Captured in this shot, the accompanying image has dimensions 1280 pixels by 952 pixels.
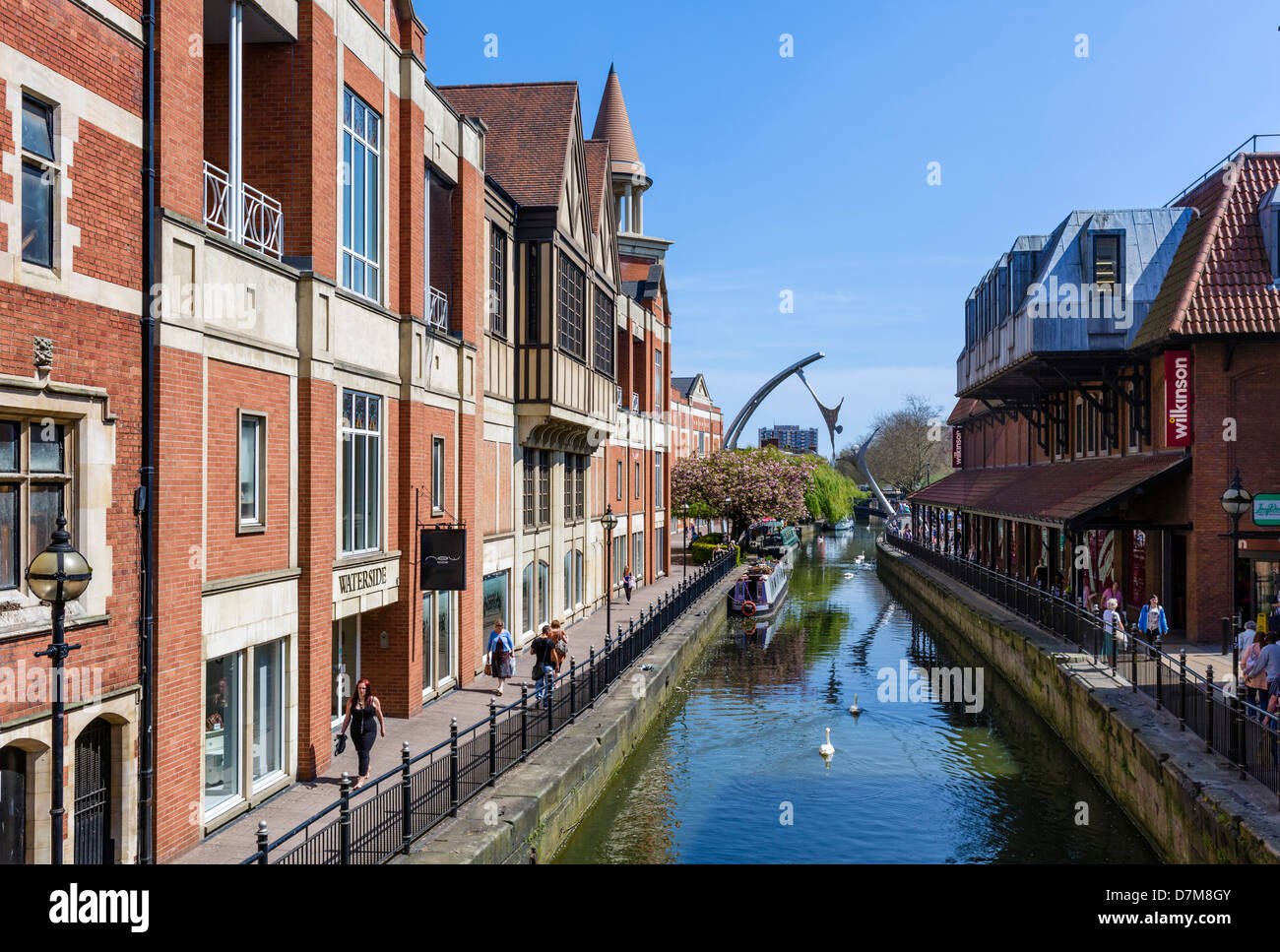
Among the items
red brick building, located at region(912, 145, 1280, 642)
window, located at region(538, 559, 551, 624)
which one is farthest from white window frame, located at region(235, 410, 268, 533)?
red brick building, located at region(912, 145, 1280, 642)

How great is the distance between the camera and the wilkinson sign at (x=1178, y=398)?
2344cm

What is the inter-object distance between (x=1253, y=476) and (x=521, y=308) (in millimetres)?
16936

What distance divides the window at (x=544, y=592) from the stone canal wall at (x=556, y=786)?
155 inches

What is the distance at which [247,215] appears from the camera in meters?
13.1

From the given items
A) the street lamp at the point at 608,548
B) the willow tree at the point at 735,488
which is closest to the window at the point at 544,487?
the street lamp at the point at 608,548

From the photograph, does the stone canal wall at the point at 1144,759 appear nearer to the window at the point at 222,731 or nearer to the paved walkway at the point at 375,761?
the paved walkway at the point at 375,761

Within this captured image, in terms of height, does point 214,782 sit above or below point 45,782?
below

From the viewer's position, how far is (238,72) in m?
12.2

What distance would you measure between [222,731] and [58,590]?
4.71 metres

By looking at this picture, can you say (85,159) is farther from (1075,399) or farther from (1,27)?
(1075,399)

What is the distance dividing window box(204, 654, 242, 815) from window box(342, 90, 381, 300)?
5.93 metres

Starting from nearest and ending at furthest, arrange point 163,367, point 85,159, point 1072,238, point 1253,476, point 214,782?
point 85,159, point 163,367, point 214,782, point 1253,476, point 1072,238

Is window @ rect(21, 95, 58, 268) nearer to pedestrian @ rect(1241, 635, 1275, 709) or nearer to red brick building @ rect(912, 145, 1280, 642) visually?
pedestrian @ rect(1241, 635, 1275, 709)

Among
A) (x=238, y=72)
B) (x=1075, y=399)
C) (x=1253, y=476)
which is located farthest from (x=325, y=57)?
(x=1075, y=399)
